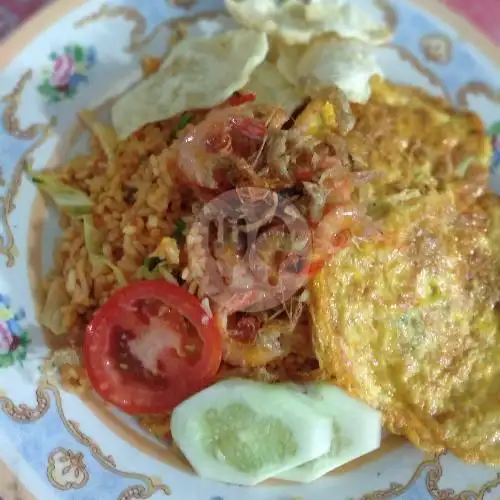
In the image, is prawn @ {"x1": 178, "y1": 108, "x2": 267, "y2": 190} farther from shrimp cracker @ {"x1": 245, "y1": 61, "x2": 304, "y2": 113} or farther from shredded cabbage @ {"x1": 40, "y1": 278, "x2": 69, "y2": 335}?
shredded cabbage @ {"x1": 40, "y1": 278, "x2": 69, "y2": 335}

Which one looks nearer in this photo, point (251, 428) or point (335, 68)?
point (251, 428)

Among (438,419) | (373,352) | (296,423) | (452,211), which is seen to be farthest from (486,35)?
(296,423)

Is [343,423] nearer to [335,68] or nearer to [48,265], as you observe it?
[48,265]

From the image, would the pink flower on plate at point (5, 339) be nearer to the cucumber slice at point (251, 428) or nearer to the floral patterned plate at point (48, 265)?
the floral patterned plate at point (48, 265)

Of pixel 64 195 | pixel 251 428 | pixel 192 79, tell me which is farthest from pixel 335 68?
pixel 251 428

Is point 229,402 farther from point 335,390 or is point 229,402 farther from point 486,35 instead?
point 486,35

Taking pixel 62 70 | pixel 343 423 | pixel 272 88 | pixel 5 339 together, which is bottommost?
pixel 5 339

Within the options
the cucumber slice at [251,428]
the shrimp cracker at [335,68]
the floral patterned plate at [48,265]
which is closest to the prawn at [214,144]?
the shrimp cracker at [335,68]
